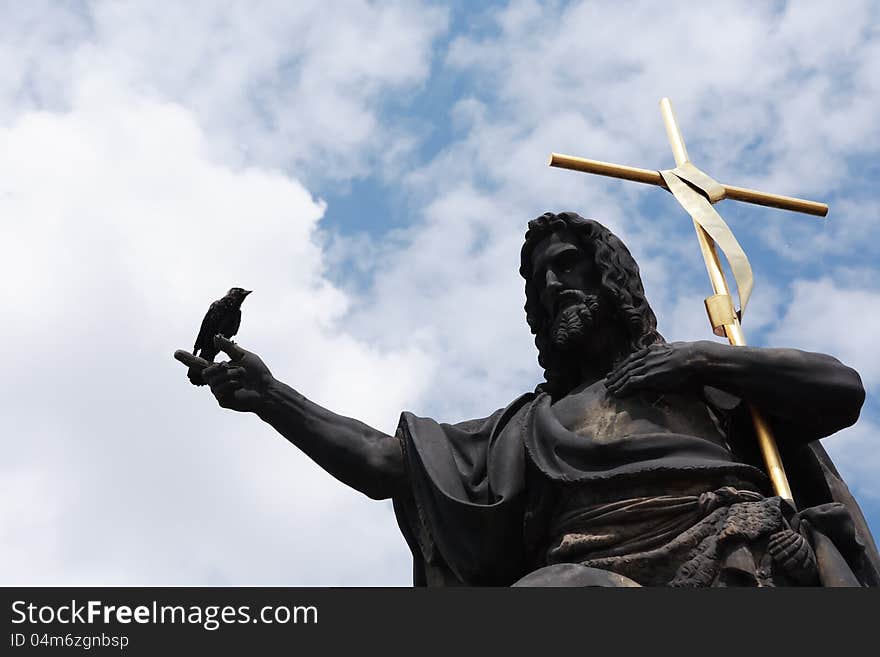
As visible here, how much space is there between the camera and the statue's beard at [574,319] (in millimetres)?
8445

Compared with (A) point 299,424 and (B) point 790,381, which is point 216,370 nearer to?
(A) point 299,424

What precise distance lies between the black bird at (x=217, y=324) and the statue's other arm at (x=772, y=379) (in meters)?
2.13

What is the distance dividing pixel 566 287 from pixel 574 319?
0.82ft

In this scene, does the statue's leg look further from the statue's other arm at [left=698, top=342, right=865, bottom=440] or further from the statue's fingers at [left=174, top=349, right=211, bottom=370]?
the statue's fingers at [left=174, top=349, right=211, bottom=370]

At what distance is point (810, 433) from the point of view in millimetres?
7965

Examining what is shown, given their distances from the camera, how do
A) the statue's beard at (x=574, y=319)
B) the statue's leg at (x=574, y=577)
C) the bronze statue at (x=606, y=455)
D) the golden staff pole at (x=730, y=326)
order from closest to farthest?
the statue's leg at (x=574, y=577) < the bronze statue at (x=606, y=455) < the golden staff pole at (x=730, y=326) < the statue's beard at (x=574, y=319)

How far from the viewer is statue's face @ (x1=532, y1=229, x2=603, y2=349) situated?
27.8 ft

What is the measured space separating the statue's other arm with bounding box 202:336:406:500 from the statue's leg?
1.49 metres

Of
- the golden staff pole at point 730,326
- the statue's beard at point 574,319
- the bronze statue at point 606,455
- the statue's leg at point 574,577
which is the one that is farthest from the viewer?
the statue's beard at point 574,319

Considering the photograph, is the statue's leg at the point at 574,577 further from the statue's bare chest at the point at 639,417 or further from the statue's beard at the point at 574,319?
the statue's beard at the point at 574,319

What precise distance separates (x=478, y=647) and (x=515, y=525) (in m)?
1.91

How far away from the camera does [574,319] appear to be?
8461 millimetres

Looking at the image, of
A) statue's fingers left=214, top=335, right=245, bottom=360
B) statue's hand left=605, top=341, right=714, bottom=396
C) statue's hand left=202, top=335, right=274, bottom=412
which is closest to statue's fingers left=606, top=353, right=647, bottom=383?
statue's hand left=605, top=341, right=714, bottom=396

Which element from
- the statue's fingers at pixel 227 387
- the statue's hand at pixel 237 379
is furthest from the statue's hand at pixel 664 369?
the statue's fingers at pixel 227 387
